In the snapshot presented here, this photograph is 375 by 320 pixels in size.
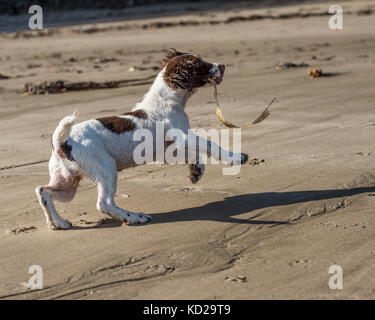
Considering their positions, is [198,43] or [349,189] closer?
[349,189]

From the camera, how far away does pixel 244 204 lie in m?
6.22

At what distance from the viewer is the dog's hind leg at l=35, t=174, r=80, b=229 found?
588 cm

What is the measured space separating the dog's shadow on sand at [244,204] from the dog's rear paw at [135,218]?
74 millimetres

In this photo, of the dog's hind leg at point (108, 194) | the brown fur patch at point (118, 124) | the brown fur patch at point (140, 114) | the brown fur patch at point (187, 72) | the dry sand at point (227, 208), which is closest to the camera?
the dry sand at point (227, 208)

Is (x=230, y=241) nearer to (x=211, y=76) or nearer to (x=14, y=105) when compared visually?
(x=211, y=76)

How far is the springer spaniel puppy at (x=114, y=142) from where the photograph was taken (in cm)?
582

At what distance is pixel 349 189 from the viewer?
6.39m

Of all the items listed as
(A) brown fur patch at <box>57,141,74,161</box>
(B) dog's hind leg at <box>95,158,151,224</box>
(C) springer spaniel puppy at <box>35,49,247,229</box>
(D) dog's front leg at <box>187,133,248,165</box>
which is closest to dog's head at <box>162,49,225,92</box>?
(C) springer spaniel puppy at <box>35,49,247,229</box>

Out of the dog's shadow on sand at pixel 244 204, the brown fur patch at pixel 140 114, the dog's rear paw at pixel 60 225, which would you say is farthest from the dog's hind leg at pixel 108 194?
the brown fur patch at pixel 140 114

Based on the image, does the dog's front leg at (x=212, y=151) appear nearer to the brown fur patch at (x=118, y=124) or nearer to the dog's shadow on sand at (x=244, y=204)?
the dog's shadow on sand at (x=244, y=204)

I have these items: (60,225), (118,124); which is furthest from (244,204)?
(60,225)

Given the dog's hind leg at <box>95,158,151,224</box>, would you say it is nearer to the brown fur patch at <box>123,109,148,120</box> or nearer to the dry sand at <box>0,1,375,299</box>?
the dry sand at <box>0,1,375,299</box>
